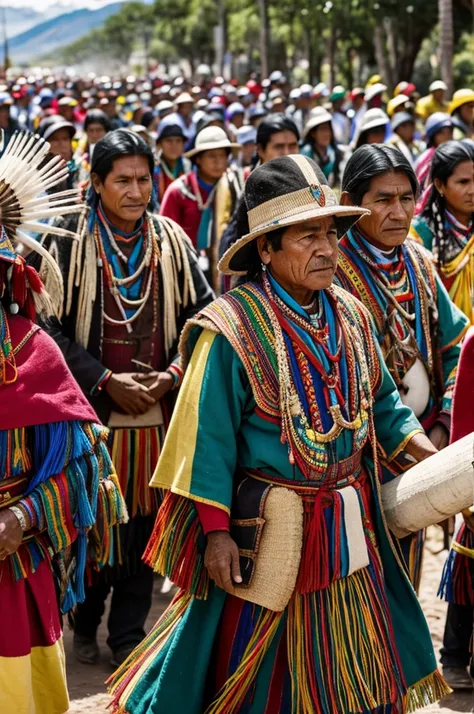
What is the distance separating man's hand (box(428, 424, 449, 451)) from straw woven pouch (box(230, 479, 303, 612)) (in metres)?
1.26

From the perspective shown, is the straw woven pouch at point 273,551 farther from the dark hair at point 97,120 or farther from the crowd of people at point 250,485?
the dark hair at point 97,120

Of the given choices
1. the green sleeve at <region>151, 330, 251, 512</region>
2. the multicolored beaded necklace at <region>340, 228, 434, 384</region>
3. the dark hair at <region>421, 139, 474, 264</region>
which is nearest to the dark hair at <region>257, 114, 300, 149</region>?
the dark hair at <region>421, 139, 474, 264</region>

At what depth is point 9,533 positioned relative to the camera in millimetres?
3705

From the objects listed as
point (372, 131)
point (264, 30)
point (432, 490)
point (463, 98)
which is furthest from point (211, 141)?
point (264, 30)

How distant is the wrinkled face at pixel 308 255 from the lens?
12.6 ft

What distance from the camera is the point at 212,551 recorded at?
12.3 ft

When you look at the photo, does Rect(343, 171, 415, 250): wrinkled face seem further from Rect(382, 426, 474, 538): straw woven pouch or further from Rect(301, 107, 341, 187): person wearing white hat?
Rect(301, 107, 341, 187): person wearing white hat

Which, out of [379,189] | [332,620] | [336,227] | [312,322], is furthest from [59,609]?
[379,189]

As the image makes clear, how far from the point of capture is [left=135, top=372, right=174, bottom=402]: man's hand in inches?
221

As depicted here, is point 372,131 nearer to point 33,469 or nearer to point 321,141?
point 321,141

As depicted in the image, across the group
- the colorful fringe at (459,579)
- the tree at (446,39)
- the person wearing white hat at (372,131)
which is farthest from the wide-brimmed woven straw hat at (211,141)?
the tree at (446,39)

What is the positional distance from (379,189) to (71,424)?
5.46 ft

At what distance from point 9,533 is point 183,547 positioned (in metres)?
0.53

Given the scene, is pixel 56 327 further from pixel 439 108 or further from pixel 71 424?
pixel 439 108
